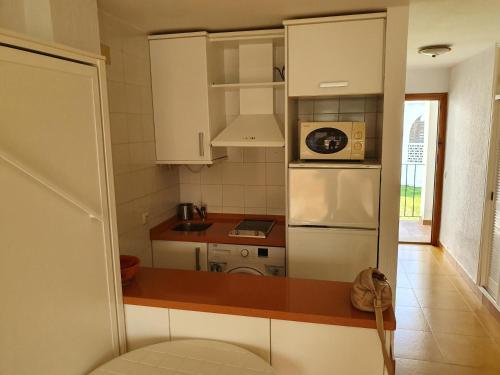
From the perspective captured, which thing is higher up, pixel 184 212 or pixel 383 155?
pixel 383 155

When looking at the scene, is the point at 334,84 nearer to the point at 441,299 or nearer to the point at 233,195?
the point at 233,195

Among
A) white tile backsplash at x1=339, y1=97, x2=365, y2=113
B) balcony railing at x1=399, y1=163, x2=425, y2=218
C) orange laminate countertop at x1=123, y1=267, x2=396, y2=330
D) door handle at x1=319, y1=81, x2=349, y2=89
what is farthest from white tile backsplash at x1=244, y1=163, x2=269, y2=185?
balcony railing at x1=399, y1=163, x2=425, y2=218

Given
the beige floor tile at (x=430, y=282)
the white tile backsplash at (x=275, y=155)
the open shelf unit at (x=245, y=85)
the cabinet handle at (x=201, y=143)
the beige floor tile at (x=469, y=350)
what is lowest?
the beige floor tile at (x=469, y=350)

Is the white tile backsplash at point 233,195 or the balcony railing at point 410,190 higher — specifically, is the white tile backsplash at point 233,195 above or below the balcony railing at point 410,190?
above

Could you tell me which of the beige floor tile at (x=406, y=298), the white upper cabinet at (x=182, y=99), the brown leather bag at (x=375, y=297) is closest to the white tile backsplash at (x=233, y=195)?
the white upper cabinet at (x=182, y=99)

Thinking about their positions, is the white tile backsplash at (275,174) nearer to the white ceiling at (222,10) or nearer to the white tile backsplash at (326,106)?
the white tile backsplash at (326,106)

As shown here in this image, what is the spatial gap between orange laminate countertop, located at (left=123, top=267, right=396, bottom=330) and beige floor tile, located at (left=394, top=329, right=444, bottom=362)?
1458 mm

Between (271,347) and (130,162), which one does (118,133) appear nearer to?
(130,162)

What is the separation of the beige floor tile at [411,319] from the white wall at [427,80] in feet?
9.22

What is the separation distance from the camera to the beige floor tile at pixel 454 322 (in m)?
2.95

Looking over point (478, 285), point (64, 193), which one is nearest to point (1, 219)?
point (64, 193)

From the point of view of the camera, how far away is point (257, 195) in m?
3.17

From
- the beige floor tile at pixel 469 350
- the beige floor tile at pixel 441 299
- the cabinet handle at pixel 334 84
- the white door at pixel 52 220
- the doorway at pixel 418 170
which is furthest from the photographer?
the doorway at pixel 418 170

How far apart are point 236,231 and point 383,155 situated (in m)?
1.17
